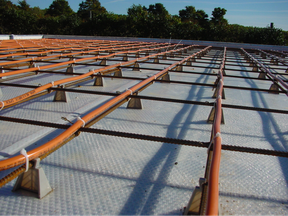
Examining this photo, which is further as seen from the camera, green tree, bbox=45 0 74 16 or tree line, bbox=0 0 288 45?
green tree, bbox=45 0 74 16

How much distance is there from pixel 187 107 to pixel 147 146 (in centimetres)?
122

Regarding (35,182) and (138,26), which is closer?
(35,182)

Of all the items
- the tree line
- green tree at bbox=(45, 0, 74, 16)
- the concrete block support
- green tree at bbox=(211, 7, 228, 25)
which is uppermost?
green tree at bbox=(45, 0, 74, 16)

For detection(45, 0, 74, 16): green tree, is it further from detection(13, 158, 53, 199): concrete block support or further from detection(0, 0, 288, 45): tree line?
detection(13, 158, 53, 199): concrete block support

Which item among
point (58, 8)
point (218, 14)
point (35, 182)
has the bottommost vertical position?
point (35, 182)

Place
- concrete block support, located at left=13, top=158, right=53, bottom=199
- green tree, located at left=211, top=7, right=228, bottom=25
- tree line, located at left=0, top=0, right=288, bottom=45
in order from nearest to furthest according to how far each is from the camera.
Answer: concrete block support, located at left=13, top=158, right=53, bottom=199 < tree line, located at left=0, top=0, right=288, bottom=45 < green tree, located at left=211, top=7, right=228, bottom=25

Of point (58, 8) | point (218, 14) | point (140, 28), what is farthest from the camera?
point (58, 8)

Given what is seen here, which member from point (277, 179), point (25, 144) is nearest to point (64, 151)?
point (25, 144)

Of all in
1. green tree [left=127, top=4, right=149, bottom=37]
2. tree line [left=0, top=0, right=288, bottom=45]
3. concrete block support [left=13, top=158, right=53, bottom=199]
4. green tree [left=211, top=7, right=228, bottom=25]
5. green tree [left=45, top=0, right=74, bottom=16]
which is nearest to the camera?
concrete block support [left=13, top=158, right=53, bottom=199]

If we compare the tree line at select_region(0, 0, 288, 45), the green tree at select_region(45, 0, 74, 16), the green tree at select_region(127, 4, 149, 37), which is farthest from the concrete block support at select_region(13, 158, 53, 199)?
the green tree at select_region(45, 0, 74, 16)

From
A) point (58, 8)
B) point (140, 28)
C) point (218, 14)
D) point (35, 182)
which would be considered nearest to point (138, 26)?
point (140, 28)

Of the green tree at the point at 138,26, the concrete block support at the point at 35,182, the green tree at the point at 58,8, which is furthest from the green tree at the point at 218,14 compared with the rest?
the concrete block support at the point at 35,182

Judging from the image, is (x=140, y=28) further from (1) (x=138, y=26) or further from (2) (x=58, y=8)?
(2) (x=58, y=8)

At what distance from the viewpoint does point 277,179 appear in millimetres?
1683
